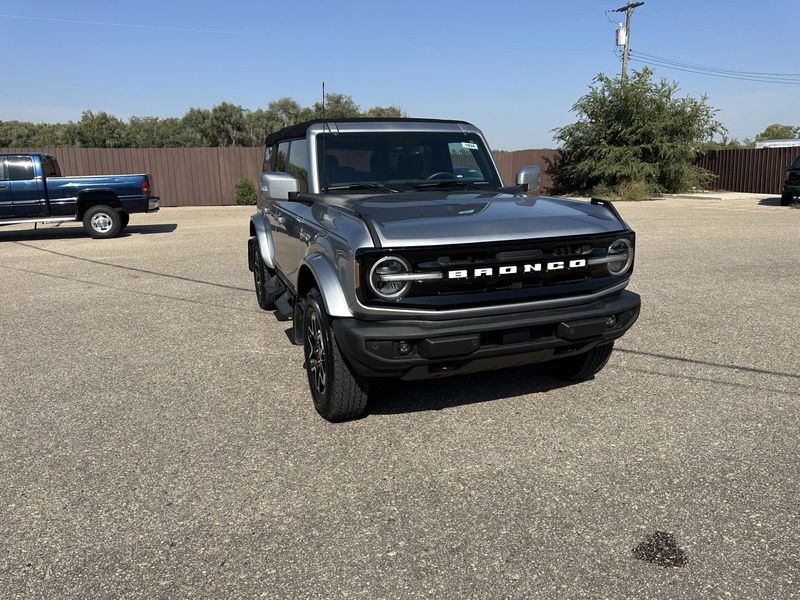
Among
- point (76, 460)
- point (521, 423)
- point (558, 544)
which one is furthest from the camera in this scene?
point (521, 423)

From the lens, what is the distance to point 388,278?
10.3 feet

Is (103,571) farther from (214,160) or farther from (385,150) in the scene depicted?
(214,160)

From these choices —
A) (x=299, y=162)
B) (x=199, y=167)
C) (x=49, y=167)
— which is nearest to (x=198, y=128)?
(x=199, y=167)

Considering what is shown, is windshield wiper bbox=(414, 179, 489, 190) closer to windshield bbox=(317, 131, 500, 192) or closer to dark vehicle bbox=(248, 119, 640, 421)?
windshield bbox=(317, 131, 500, 192)

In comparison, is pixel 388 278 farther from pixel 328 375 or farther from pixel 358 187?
pixel 358 187

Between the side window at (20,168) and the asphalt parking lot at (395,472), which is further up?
the side window at (20,168)

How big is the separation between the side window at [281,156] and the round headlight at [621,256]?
3.13 metres

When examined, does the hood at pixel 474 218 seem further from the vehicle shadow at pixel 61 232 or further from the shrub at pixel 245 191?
the shrub at pixel 245 191

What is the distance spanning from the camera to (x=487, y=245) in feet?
10.6

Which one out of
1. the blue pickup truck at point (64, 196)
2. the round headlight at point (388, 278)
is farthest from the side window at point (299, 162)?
the blue pickup truck at point (64, 196)

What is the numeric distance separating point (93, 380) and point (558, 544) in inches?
145

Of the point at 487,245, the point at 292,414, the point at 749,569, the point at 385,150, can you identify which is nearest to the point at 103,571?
the point at 292,414

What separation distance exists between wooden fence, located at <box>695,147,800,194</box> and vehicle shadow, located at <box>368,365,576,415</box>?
87.7 ft

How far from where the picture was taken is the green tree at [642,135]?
26.3 meters
